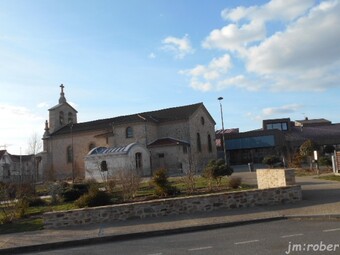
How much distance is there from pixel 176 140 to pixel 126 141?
714 centimetres

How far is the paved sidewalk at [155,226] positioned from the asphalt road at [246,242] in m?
0.44

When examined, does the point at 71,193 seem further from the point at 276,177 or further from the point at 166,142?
the point at 166,142

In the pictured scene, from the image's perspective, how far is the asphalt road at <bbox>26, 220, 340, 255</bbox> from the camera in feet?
27.2

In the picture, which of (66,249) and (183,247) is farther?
(66,249)

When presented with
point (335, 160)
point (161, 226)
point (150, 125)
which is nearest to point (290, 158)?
point (335, 160)

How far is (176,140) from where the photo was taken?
5119 cm

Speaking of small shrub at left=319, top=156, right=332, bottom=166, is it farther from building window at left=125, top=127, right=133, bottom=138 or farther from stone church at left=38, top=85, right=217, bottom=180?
building window at left=125, top=127, right=133, bottom=138

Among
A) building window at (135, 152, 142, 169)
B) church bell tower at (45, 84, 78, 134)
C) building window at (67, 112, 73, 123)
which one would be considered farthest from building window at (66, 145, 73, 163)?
building window at (135, 152, 142, 169)

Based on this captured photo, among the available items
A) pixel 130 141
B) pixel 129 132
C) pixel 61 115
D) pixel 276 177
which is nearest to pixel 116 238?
pixel 276 177

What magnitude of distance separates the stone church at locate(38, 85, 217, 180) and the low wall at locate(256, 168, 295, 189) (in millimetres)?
22470

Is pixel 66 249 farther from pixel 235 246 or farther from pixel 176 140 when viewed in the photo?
pixel 176 140

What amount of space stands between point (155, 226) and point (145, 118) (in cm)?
4128

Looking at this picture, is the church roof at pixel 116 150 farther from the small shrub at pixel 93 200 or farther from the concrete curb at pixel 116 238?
the concrete curb at pixel 116 238

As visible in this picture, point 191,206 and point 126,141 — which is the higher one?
point 126,141
